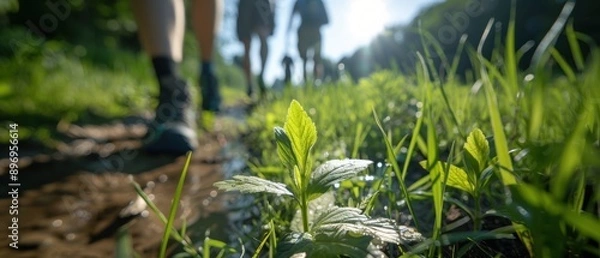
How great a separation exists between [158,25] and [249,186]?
6.10ft

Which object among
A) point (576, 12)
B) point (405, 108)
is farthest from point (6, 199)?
point (576, 12)

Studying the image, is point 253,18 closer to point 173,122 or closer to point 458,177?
point 173,122

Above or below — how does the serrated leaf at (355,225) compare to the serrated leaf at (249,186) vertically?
below

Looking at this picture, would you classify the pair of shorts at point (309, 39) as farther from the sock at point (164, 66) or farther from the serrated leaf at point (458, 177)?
the serrated leaf at point (458, 177)

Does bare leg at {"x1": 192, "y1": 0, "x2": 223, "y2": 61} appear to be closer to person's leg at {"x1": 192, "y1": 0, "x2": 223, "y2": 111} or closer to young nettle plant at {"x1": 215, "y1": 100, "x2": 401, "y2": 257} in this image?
person's leg at {"x1": 192, "y1": 0, "x2": 223, "y2": 111}

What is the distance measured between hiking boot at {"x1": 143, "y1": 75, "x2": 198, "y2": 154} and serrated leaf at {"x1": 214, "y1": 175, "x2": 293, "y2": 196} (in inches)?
62.1

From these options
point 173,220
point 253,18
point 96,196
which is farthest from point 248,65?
point 173,220

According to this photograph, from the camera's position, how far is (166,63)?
2193 millimetres

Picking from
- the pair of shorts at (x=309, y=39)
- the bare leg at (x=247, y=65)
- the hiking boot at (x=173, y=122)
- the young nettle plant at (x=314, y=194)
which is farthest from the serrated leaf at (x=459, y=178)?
the bare leg at (x=247, y=65)

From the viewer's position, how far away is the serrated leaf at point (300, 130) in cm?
51

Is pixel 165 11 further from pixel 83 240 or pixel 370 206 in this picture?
pixel 370 206

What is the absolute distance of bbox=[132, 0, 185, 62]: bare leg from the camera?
214 centimetres

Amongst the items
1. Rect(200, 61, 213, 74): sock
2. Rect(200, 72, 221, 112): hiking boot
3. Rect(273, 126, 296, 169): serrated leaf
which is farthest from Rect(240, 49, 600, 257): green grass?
Rect(200, 61, 213, 74): sock

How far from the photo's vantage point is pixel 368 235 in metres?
0.49
